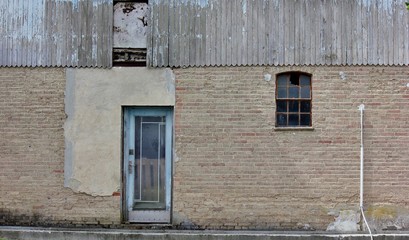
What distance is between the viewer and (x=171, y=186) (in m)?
10.9

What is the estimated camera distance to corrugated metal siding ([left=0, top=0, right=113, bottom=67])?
35.6 ft

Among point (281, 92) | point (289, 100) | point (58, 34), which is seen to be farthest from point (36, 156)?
point (289, 100)

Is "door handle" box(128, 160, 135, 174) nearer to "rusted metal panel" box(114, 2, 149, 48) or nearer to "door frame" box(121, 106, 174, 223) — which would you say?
"door frame" box(121, 106, 174, 223)

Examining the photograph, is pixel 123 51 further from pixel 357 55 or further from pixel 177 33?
pixel 357 55

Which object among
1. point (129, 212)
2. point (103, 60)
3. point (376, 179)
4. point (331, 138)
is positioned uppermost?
point (103, 60)

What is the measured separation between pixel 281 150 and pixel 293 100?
3.28 feet

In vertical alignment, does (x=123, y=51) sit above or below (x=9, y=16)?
below

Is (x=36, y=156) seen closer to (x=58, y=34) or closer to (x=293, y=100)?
(x=58, y=34)

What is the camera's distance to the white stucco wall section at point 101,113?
10758 mm

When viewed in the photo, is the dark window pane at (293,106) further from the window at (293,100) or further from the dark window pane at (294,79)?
the dark window pane at (294,79)

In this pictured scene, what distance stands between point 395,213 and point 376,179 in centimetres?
74

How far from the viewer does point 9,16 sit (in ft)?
36.1

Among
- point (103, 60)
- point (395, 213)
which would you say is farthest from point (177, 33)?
point (395, 213)

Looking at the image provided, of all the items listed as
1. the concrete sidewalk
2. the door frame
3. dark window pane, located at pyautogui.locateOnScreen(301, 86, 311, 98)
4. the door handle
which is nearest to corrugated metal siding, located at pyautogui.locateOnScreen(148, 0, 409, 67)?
dark window pane, located at pyautogui.locateOnScreen(301, 86, 311, 98)
